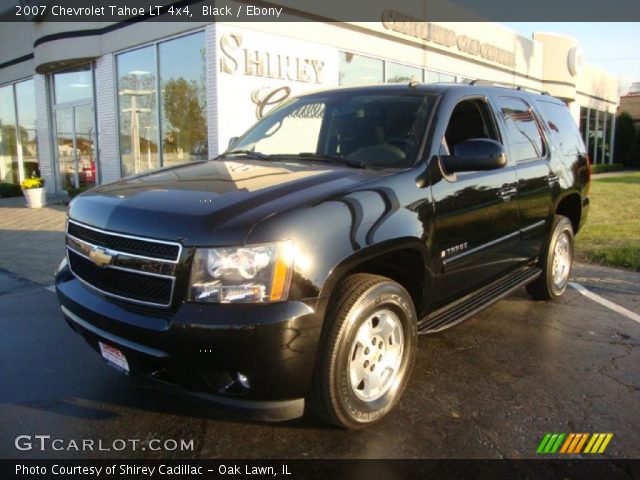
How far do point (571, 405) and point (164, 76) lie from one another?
37.7ft

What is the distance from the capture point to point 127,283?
2.76 metres

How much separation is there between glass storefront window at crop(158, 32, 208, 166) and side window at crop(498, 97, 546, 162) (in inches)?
314

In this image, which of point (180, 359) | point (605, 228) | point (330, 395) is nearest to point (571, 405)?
point (330, 395)

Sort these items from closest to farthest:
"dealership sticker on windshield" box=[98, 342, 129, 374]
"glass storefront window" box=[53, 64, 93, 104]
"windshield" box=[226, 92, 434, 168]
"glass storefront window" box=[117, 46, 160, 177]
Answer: "dealership sticker on windshield" box=[98, 342, 129, 374], "windshield" box=[226, 92, 434, 168], "glass storefront window" box=[117, 46, 160, 177], "glass storefront window" box=[53, 64, 93, 104]

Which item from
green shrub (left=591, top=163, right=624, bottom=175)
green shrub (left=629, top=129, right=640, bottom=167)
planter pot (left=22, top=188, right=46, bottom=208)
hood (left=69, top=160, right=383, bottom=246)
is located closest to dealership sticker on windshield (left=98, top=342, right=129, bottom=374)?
hood (left=69, top=160, right=383, bottom=246)

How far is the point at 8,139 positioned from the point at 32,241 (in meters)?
13.5

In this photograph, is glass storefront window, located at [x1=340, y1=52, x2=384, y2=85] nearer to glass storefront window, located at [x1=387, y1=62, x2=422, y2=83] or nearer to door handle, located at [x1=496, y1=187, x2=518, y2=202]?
glass storefront window, located at [x1=387, y1=62, x2=422, y2=83]

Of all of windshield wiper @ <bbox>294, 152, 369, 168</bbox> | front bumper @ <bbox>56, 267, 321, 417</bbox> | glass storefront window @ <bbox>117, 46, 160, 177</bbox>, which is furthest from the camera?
glass storefront window @ <bbox>117, 46, 160, 177</bbox>

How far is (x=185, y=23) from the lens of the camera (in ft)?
36.9

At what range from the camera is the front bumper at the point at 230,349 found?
244 cm

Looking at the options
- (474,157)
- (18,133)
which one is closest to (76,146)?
(18,133)

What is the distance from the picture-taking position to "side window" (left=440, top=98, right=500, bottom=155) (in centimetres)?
395
